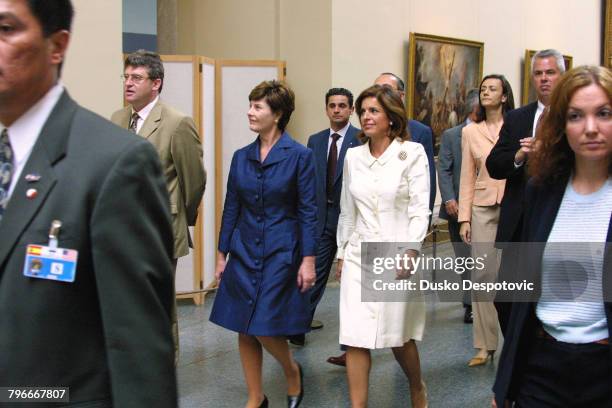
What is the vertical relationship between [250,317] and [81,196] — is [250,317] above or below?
below

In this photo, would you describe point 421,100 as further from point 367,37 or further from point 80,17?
point 80,17

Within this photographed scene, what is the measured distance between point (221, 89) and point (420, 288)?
455cm

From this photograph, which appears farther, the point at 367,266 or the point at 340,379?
the point at 340,379

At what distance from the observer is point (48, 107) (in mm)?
1866

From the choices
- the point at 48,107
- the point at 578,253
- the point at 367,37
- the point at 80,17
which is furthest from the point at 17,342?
the point at 367,37

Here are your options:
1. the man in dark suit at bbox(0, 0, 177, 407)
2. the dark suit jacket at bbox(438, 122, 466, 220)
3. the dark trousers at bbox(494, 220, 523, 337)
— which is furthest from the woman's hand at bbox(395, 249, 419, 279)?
the dark suit jacket at bbox(438, 122, 466, 220)

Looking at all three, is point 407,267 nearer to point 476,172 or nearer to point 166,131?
point 166,131

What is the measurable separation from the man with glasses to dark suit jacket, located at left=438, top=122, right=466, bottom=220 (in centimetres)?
329

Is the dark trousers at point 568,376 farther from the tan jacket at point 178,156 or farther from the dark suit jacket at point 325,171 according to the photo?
the dark suit jacket at point 325,171

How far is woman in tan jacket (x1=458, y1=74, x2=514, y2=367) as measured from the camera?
629 cm

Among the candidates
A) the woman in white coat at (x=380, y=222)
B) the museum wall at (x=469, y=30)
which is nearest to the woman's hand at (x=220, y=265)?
the woman in white coat at (x=380, y=222)

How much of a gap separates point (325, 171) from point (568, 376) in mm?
4509

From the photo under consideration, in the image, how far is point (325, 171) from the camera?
709 cm

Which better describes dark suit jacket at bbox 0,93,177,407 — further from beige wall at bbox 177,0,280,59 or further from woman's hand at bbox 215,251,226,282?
beige wall at bbox 177,0,280,59
